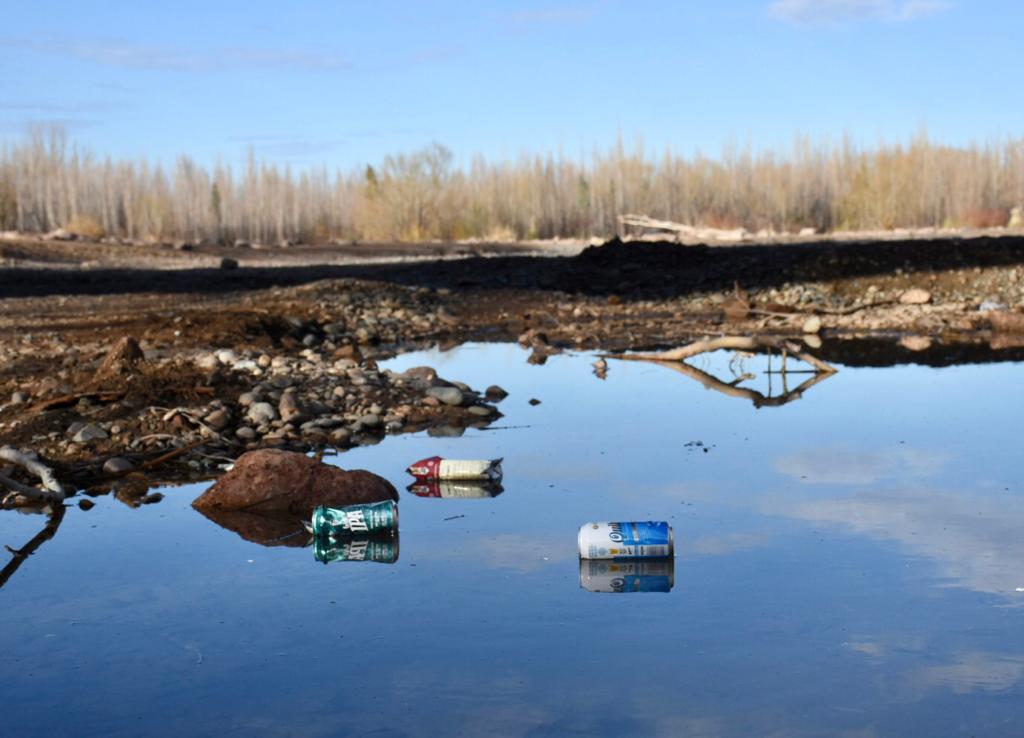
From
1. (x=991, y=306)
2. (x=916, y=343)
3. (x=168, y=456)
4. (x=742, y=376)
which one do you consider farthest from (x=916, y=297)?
(x=168, y=456)

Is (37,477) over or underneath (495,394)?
underneath

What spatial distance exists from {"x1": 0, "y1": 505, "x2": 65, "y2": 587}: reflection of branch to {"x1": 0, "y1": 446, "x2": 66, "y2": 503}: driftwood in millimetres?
123

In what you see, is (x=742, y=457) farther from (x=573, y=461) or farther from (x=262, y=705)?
(x=262, y=705)

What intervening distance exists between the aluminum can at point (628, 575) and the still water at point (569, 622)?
5 cm

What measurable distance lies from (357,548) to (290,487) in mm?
889

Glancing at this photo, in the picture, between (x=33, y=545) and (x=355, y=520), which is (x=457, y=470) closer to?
(x=355, y=520)


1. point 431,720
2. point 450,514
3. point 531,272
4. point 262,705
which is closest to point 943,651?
point 431,720

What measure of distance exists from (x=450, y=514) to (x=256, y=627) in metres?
1.97

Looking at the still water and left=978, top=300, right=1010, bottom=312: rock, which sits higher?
left=978, top=300, right=1010, bottom=312: rock

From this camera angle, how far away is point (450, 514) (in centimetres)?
668

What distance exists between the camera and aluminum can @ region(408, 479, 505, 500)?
7.14m

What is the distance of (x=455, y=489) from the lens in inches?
286

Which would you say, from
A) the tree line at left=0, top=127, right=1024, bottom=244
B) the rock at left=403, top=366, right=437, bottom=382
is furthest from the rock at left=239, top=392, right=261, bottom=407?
the tree line at left=0, top=127, right=1024, bottom=244

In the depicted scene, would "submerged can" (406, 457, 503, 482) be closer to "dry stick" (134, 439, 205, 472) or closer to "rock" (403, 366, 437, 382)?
"dry stick" (134, 439, 205, 472)
